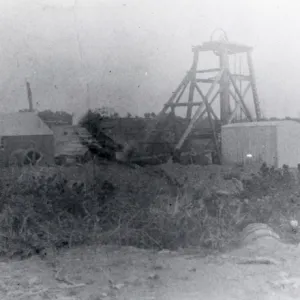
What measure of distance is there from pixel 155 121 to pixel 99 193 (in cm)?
763

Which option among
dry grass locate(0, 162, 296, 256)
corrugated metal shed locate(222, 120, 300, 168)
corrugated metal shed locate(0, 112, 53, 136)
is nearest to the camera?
dry grass locate(0, 162, 296, 256)

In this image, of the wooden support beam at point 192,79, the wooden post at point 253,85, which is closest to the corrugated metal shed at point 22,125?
the wooden support beam at point 192,79

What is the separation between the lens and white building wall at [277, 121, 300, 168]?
12.7 meters

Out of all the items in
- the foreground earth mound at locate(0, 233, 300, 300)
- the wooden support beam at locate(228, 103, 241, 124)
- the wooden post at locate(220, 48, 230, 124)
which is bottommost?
the foreground earth mound at locate(0, 233, 300, 300)

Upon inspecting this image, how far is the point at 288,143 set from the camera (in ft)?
42.5

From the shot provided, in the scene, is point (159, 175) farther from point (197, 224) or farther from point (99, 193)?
point (197, 224)

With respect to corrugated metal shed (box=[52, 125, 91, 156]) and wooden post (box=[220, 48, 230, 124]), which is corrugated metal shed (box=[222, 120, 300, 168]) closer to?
wooden post (box=[220, 48, 230, 124])

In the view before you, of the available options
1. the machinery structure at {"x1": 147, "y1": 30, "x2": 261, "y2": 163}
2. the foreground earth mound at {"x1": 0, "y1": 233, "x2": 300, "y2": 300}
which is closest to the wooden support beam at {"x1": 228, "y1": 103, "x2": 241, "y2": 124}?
the machinery structure at {"x1": 147, "y1": 30, "x2": 261, "y2": 163}

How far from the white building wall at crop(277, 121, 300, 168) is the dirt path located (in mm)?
7242

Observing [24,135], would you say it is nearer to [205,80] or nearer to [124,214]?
[205,80]

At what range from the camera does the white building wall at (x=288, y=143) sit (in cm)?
1265

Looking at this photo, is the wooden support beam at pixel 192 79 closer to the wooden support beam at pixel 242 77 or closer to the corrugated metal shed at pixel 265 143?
the wooden support beam at pixel 242 77

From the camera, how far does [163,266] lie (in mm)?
5062

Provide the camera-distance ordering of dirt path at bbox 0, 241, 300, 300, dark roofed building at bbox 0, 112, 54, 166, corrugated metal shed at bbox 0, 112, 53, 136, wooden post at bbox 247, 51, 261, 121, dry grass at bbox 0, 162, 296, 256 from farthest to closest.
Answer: wooden post at bbox 247, 51, 261, 121 → corrugated metal shed at bbox 0, 112, 53, 136 → dark roofed building at bbox 0, 112, 54, 166 → dry grass at bbox 0, 162, 296, 256 → dirt path at bbox 0, 241, 300, 300
